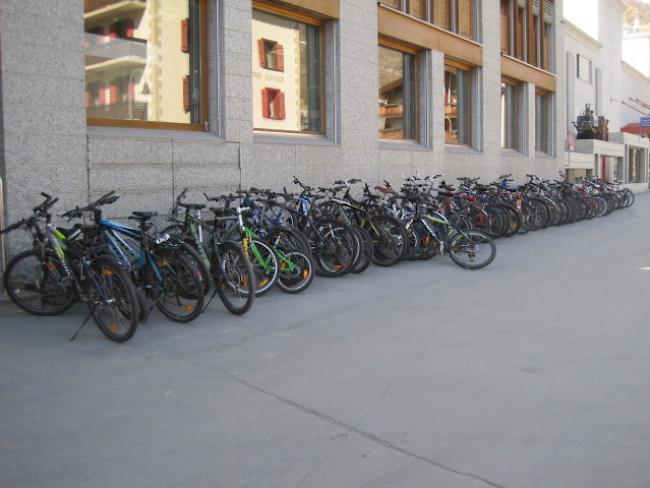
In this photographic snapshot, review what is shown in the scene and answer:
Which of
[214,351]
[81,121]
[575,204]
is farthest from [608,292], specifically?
[575,204]

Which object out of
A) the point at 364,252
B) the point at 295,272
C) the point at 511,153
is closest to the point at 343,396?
the point at 295,272

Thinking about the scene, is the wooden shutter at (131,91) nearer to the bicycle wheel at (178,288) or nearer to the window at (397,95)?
the bicycle wheel at (178,288)

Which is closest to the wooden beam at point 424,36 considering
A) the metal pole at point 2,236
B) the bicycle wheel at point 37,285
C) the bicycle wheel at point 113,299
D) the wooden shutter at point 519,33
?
the wooden shutter at point 519,33

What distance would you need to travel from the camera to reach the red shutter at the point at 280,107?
12.3 meters

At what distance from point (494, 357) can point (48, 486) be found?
3.34m

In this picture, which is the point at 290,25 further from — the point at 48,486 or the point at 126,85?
the point at 48,486

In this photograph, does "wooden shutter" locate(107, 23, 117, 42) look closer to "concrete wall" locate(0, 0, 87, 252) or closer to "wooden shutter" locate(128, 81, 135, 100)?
"wooden shutter" locate(128, 81, 135, 100)

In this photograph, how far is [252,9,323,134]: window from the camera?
11945 mm

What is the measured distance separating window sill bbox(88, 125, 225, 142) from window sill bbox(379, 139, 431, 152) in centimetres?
484

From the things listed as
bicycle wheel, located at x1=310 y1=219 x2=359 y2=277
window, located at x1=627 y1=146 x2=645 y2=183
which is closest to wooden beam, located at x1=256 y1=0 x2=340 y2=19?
bicycle wheel, located at x1=310 y1=219 x2=359 y2=277

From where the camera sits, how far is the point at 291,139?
480 inches

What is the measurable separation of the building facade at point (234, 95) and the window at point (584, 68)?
14.4 meters

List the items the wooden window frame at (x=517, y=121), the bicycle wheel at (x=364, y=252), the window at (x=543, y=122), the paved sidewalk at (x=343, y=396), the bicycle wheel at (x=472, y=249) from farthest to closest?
the window at (x=543, y=122)
the wooden window frame at (x=517, y=121)
the bicycle wheel at (x=472, y=249)
the bicycle wheel at (x=364, y=252)
the paved sidewalk at (x=343, y=396)

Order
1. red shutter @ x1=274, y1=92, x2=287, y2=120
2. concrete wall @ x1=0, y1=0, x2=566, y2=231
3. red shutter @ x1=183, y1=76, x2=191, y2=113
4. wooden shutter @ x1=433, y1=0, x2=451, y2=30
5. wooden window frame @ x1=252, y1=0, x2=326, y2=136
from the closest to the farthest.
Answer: concrete wall @ x1=0, y1=0, x2=566, y2=231 → red shutter @ x1=183, y1=76, x2=191, y2=113 → wooden window frame @ x1=252, y1=0, x2=326, y2=136 → red shutter @ x1=274, y1=92, x2=287, y2=120 → wooden shutter @ x1=433, y1=0, x2=451, y2=30
